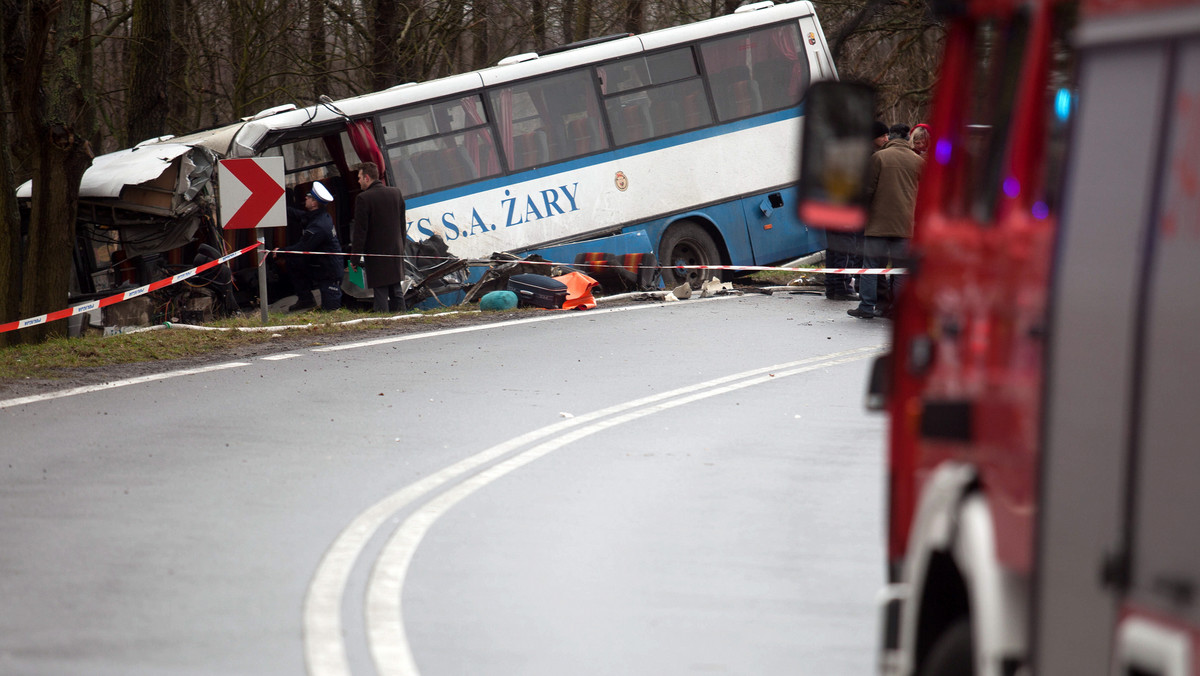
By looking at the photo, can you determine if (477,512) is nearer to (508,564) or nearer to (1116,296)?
(508,564)

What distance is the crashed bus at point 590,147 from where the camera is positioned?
1991cm

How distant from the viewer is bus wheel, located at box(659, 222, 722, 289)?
67.7 ft

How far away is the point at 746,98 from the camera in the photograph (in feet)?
69.6

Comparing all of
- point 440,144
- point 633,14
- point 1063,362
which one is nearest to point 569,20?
point 633,14

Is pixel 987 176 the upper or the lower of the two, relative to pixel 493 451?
upper

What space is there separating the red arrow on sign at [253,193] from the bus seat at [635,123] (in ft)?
20.8

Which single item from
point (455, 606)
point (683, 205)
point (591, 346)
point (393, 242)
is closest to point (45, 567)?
point (455, 606)

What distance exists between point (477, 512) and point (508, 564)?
1006mm

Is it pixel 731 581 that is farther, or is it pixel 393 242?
pixel 393 242

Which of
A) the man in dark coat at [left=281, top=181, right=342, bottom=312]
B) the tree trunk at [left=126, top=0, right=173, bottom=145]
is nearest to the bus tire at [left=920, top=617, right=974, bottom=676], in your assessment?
the man in dark coat at [left=281, top=181, right=342, bottom=312]

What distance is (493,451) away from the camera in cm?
860

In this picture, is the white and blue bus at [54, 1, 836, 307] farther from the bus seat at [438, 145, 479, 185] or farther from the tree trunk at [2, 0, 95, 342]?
the tree trunk at [2, 0, 95, 342]

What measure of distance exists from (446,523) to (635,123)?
1476 centimetres

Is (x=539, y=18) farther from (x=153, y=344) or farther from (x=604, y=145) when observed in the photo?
(x=153, y=344)
